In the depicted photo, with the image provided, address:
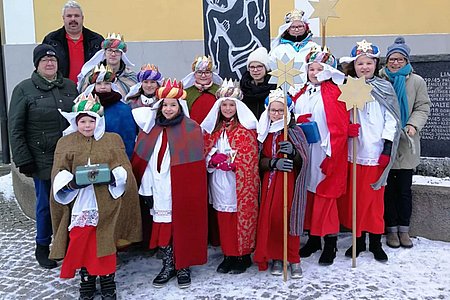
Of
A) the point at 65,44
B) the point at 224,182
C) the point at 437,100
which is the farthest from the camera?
the point at 437,100

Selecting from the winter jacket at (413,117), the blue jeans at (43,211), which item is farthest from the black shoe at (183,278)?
the winter jacket at (413,117)

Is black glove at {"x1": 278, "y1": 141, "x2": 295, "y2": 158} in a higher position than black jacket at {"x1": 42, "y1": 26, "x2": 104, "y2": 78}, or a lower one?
lower

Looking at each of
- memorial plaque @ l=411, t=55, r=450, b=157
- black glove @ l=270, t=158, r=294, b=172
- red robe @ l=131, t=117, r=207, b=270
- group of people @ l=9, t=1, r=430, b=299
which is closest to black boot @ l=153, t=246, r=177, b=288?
group of people @ l=9, t=1, r=430, b=299

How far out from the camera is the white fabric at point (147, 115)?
4.24 m

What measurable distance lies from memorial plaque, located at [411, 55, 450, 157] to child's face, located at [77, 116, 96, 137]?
3697mm

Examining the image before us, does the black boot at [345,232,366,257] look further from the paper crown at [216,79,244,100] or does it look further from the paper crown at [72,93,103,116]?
the paper crown at [72,93,103,116]

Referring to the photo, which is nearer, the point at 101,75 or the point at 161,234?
the point at 161,234

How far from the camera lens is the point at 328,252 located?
15.1 feet

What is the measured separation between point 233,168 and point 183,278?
95 centimetres

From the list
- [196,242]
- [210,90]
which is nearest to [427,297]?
[196,242]

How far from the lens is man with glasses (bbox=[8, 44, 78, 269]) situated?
4430mm

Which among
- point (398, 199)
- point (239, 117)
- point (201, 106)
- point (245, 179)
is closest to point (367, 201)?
point (398, 199)

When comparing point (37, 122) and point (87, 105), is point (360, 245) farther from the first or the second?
point (37, 122)

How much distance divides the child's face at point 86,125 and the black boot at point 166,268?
3.66ft
